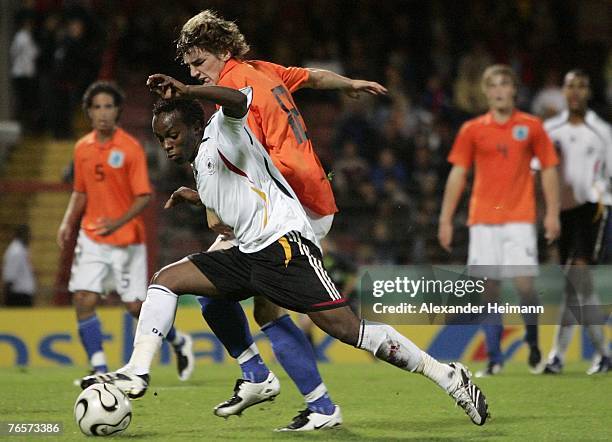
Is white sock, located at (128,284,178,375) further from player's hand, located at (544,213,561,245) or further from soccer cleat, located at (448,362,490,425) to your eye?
player's hand, located at (544,213,561,245)

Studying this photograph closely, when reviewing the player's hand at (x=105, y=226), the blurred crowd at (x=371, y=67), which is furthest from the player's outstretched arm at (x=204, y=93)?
the blurred crowd at (x=371, y=67)

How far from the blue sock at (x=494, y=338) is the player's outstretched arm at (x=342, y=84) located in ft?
9.40

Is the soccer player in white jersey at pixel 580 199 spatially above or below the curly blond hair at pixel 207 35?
Result: below

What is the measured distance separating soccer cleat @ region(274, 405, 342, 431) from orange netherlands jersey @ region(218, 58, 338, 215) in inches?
48.6

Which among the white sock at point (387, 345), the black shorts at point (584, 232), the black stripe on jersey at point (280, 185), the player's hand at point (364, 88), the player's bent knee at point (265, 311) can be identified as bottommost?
the white sock at point (387, 345)

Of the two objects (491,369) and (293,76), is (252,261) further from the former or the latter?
(491,369)

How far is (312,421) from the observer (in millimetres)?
6082

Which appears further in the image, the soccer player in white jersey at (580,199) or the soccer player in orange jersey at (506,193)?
the soccer player in white jersey at (580,199)

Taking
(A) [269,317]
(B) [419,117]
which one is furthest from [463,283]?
(B) [419,117]

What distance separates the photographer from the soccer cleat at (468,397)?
231 inches

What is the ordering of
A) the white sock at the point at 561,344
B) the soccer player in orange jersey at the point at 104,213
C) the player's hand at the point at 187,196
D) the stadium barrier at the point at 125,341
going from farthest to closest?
the stadium barrier at the point at 125,341 < the white sock at the point at 561,344 < the soccer player in orange jersey at the point at 104,213 < the player's hand at the point at 187,196

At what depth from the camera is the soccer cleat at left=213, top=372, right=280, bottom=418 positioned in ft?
21.1

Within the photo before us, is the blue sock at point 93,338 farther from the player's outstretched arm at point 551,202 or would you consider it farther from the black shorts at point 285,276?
the player's outstretched arm at point 551,202

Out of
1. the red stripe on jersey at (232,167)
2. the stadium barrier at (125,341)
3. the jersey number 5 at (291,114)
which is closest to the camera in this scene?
the red stripe on jersey at (232,167)
